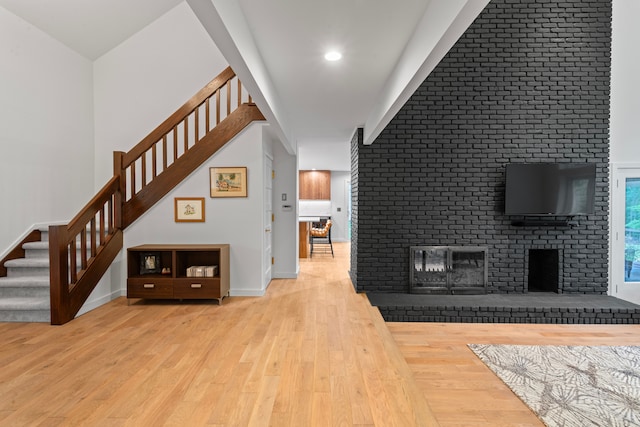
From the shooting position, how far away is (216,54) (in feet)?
16.5

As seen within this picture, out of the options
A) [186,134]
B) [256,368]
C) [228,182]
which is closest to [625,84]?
[228,182]

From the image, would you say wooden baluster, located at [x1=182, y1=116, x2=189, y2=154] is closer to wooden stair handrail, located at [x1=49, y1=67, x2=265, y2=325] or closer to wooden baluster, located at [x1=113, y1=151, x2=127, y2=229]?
wooden stair handrail, located at [x1=49, y1=67, x2=265, y2=325]

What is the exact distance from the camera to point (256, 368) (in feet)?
7.79

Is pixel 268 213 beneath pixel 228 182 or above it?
beneath

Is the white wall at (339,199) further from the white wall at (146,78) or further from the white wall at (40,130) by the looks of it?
the white wall at (40,130)

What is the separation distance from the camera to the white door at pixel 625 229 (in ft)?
15.0

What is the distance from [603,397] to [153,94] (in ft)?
19.8

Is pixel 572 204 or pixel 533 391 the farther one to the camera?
pixel 572 204

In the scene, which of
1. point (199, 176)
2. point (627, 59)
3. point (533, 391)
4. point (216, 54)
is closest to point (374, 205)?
point (199, 176)

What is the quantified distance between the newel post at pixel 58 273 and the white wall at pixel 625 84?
685 cm

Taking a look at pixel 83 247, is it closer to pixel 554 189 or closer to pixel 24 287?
pixel 24 287

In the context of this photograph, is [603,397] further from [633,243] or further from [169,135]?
[169,135]

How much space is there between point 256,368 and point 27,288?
286 centimetres

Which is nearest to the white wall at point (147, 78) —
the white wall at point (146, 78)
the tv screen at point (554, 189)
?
the white wall at point (146, 78)
